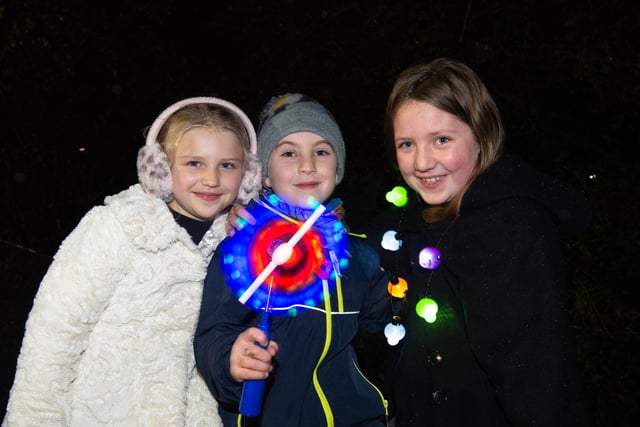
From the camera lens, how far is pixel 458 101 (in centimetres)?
176

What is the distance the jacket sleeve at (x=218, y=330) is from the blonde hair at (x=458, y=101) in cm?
78

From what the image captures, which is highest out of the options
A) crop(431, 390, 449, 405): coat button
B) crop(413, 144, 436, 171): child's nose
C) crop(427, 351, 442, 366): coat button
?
crop(413, 144, 436, 171): child's nose

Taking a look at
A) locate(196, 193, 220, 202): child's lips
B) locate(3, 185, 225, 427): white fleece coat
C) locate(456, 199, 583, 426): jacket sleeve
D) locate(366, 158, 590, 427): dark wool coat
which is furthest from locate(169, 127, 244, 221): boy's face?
locate(456, 199, 583, 426): jacket sleeve

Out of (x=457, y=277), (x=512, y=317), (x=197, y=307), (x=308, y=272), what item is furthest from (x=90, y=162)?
(x=512, y=317)

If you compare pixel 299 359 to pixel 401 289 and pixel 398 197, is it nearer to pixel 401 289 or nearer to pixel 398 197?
pixel 401 289

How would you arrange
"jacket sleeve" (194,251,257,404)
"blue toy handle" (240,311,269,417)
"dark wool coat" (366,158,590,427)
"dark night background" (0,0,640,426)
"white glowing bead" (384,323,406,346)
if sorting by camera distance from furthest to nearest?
1. "dark night background" (0,0,640,426)
2. "white glowing bead" (384,323,406,346)
3. "jacket sleeve" (194,251,257,404)
4. "dark wool coat" (366,158,590,427)
5. "blue toy handle" (240,311,269,417)

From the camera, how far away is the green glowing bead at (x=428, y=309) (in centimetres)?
171

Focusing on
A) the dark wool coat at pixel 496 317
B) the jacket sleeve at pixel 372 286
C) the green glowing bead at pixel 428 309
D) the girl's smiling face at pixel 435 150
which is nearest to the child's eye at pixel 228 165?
the jacket sleeve at pixel 372 286

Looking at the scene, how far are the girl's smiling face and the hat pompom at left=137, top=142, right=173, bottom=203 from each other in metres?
0.90

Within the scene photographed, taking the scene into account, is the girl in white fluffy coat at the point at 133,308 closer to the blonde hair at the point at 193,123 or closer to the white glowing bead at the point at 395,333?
the blonde hair at the point at 193,123

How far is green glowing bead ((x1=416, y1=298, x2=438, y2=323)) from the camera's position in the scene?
5.60ft

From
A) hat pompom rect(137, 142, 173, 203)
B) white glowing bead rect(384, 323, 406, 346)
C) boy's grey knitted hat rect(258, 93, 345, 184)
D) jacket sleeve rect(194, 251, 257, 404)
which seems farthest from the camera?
boy's grey knitted hat rect(258, 93, 345, 184)

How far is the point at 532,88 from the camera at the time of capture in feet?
11.6

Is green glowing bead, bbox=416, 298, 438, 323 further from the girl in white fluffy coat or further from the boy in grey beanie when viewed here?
the girl in white fluffy coat
